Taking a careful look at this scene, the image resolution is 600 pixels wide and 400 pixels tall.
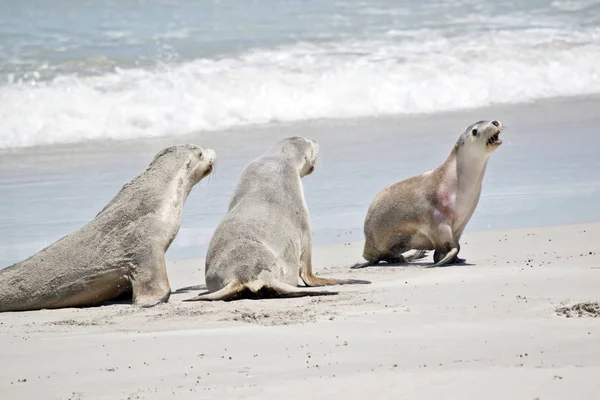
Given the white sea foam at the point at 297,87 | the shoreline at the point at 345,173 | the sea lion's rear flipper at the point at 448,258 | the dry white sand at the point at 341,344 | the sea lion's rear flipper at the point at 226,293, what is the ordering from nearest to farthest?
the dry white sand at the point at 341,344, the sea lion's rear flipper at the point at 226,293, the sea lion's rear flipper at the point at 448,258, the shoreline at the point at 345,173, the white sea foam at the point at 297,87

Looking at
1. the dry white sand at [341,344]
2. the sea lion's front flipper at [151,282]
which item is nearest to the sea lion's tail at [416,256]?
the dry white sand at [341,344]

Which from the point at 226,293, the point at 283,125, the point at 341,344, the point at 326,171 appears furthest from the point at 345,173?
the point at 341,344

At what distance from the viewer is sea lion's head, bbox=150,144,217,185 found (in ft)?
29.5

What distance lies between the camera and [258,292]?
7.69 m

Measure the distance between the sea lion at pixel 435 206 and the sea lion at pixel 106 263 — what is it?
1.92 metres

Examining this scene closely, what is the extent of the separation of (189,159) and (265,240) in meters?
1.33

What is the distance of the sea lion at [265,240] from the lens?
771cm

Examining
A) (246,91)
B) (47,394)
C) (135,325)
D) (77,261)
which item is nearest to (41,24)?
(246,91)

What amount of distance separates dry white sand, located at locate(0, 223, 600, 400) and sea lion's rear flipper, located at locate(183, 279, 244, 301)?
15 cm

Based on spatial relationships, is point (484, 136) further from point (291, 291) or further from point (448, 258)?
point (291, 291)

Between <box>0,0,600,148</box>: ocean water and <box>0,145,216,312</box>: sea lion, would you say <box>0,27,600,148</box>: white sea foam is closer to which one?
<box>0,0,600,148</box>: ocean water

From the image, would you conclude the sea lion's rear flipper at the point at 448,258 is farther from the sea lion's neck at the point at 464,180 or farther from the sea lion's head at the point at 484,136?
the sea lion's head at the point at 484,136

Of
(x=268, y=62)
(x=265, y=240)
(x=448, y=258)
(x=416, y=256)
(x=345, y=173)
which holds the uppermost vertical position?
(x=268, y=62)

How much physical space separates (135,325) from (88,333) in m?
0.31
